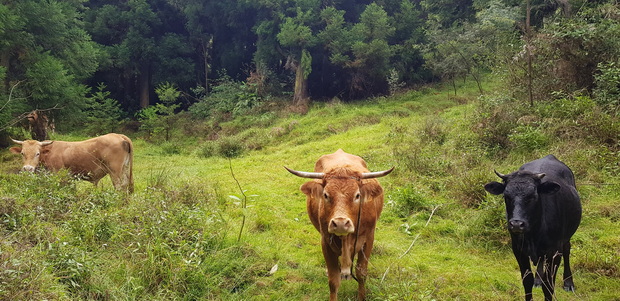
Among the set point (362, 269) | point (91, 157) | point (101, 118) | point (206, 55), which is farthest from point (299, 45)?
point (362, 269)

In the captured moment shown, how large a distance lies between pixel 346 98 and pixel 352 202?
1965 cm

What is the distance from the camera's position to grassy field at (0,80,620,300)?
3.61 m

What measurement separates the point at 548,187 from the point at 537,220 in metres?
0.33

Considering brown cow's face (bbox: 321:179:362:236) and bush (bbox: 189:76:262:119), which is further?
bush (bbox: 189:76:262:119)

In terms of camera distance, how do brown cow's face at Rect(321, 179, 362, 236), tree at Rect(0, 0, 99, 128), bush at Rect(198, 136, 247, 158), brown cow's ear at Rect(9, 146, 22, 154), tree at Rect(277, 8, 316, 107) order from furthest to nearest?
tree at Rect(277, 8, 316, 107)
bush at Rect(198, 136, 247, 158)
tree at Rect(0, 0, 99, 128)
brown cow's ear at Rect(9, 146, 22, 154)
brown cow's face at Rect(321, 179, 362, 236)

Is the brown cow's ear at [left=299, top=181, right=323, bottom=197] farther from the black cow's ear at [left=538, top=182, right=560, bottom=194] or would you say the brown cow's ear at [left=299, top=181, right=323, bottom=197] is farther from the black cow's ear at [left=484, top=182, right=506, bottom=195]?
the black cow's ear at [left=538, top=182, right=560, bottom=194]

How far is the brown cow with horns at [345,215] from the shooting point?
11.8ft

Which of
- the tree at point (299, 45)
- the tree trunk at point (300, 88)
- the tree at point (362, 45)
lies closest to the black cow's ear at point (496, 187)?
the tree at point (362, 45)

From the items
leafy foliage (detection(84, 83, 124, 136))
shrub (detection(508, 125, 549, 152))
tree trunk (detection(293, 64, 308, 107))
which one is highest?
shrub (detection(508, 125, 549, 152))

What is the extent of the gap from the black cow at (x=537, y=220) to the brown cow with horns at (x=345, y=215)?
1243mm

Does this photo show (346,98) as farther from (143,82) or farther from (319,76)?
(143,82)

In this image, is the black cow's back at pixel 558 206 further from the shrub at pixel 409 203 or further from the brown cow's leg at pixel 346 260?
the shrub at pixel 409 203

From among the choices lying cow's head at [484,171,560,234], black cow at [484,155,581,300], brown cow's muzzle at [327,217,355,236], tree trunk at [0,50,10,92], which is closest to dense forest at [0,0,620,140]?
tree trunk at [0,50,10,92]

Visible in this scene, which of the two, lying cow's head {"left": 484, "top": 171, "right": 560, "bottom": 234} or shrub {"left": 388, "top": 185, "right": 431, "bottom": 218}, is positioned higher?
lying cow's head {"left": 484, "top": 171, "right": 560, "bottom": 234}
